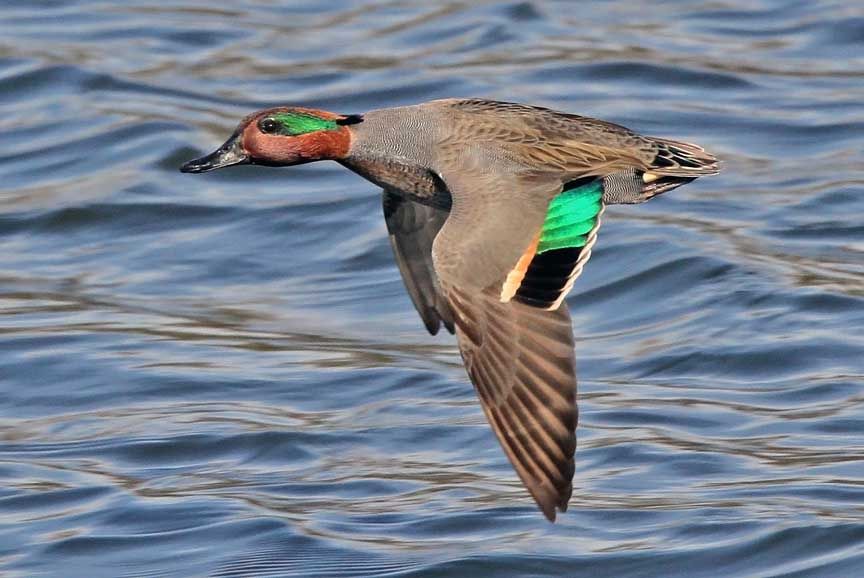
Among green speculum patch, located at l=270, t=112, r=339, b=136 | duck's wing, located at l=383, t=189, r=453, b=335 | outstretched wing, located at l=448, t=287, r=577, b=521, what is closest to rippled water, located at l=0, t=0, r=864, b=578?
duck's wing, located at l=383, t=189, r=453, b=335

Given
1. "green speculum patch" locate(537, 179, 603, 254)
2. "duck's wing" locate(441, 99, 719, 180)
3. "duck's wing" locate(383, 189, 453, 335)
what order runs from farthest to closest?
"duck's wing" locate(383, 189, 453, 335), "duck's wing" locate(441, 99, 719, 180), "green speculum patch" locate(537, 179, 603, 254)

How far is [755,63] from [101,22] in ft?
14.9

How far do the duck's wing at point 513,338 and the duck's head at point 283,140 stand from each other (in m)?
0.65

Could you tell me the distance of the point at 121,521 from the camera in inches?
281

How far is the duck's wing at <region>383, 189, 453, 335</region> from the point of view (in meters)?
7.28

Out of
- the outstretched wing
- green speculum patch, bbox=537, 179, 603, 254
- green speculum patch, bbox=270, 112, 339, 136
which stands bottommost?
the outstretched wing

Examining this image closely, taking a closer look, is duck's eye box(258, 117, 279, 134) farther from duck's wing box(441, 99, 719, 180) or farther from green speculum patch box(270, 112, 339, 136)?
duck's wing box(441, 99, 719, 180)

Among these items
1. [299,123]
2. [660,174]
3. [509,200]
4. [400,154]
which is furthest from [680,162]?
[299,123]

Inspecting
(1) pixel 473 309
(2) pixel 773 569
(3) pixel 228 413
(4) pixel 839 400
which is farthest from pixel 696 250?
(1) pixel 473 309

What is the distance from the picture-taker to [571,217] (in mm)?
6230

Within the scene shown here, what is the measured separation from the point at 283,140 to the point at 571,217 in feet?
3.30

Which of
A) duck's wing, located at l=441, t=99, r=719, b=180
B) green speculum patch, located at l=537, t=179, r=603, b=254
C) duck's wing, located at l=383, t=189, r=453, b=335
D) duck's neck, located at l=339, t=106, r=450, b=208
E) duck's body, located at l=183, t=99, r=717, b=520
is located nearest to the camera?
duck's body, located at l=183, t=99, r=717, b=520

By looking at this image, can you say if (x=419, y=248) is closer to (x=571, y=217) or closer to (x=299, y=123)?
(x=299, y=123)

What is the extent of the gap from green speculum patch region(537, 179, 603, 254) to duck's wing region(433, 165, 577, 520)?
0.04 meters
